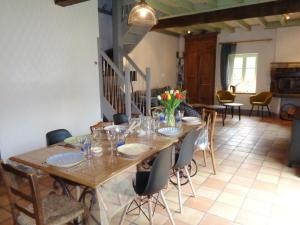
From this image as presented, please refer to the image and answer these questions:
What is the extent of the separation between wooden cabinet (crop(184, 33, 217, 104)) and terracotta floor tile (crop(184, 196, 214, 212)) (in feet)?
21.4

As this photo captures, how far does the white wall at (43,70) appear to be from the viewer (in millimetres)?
3039

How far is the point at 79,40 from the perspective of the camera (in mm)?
3941

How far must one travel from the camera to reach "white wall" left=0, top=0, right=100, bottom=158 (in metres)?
3.04

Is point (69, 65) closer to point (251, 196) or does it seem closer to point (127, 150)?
point (127, 150)

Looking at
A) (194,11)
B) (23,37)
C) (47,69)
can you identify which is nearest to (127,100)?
(47,69)

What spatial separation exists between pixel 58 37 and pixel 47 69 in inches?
21.9

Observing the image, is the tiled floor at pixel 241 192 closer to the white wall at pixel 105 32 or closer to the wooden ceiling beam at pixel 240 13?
the wooden ceiling beam at pixel 240 13

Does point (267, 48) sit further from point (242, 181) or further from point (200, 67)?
point (242, 181)

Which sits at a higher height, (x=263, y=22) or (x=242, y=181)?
(x=263, y=22)

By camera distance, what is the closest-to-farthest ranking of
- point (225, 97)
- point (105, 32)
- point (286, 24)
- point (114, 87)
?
point (114, 87), point (105, 32), point (286, 24), point (225, 97)

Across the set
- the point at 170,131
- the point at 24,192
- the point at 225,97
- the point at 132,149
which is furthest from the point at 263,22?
the point at 24,192

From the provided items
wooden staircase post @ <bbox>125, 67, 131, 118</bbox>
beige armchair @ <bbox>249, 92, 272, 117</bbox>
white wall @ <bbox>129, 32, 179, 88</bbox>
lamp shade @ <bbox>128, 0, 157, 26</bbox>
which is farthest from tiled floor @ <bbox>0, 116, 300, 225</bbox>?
white wall @ <bbox>129, 32, 179, 88</bbox>

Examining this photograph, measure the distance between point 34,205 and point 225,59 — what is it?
7.93 m

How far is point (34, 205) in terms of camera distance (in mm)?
1376
